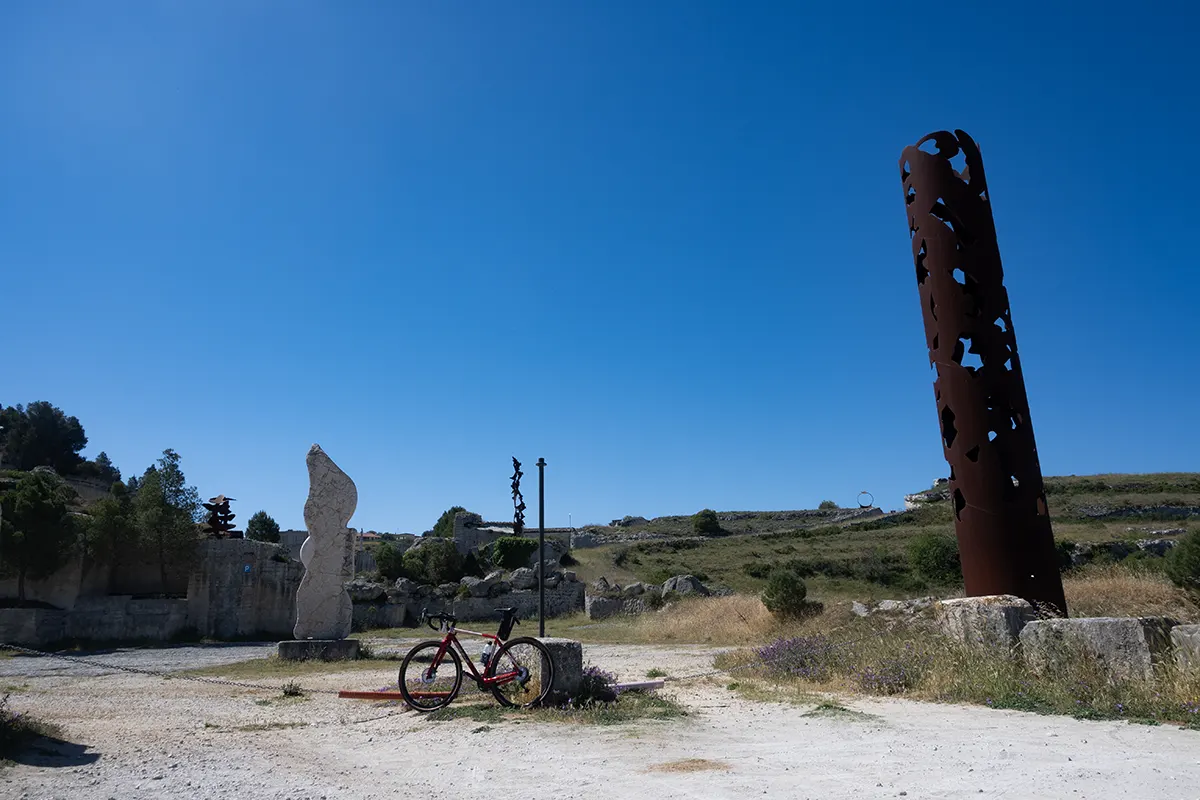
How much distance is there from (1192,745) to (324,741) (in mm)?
6584

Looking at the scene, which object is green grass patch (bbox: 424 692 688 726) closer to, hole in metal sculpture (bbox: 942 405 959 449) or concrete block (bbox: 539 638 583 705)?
concrete block (bbox: 539 638 583 705)

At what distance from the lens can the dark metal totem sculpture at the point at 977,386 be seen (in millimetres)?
9891

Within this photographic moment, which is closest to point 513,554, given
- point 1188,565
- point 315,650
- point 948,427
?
point 315,650

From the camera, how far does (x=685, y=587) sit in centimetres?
2689

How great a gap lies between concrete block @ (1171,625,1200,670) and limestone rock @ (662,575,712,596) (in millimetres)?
20243

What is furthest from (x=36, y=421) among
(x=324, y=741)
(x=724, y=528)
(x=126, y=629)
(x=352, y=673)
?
(x=324, y=741)

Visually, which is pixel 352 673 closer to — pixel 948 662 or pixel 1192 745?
pixel 948 662

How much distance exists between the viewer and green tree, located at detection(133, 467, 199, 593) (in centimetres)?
2395

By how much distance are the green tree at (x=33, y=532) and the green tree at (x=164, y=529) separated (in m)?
2.32

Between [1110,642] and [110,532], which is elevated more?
[110,532]

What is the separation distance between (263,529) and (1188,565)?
4609 cm

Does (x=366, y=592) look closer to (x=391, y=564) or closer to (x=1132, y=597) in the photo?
(x=391, y=564)

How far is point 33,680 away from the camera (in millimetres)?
12523

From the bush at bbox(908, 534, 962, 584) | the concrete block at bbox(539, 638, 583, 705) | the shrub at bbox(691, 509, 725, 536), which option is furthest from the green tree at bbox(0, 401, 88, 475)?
the concrete block at bbox(539, 638, 583, 705)
